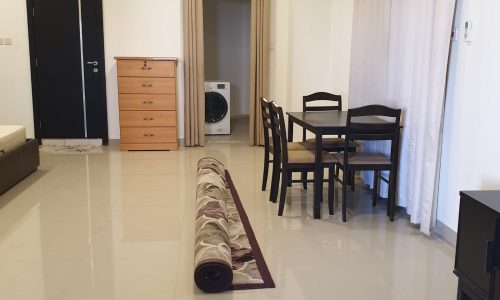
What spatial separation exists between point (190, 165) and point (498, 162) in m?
3.54

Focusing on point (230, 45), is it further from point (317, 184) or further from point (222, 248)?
point (222, 248)

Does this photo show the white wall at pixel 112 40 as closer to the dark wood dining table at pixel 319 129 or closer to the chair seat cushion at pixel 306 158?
the dark wood dining table at pixel 319 129

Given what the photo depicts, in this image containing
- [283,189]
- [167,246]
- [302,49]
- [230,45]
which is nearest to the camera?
[167,246]

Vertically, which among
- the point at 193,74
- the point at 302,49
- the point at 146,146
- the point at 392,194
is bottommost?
the point at 146,146

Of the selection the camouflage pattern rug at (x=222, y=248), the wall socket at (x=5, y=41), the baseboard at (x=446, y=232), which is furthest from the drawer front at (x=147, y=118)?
the baseboard at (x=446, y=232)

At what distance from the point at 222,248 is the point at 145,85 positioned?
13.0 ft

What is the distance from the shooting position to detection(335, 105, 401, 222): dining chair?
11.8ft

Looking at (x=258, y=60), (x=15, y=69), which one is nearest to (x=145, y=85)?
(x=258, y=60)

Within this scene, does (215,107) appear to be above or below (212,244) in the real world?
above

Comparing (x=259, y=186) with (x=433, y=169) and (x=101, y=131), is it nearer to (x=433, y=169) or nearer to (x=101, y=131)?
(x=433, y=169)

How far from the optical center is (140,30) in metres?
6.54

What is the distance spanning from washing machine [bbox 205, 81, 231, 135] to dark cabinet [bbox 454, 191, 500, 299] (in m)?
5.57

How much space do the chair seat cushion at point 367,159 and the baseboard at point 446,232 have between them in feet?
1.98

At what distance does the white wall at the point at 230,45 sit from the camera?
9.20 metres
